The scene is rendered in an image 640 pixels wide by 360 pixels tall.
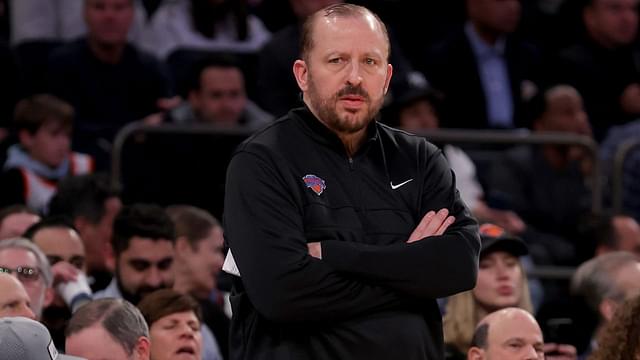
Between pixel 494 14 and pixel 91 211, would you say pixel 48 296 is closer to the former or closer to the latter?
pixel 91 211

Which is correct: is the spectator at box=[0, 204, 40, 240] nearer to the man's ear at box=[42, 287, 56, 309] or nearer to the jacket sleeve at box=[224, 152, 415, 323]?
the man's ear at box=[42, 287, 56, 309]

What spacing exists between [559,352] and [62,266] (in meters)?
2.48

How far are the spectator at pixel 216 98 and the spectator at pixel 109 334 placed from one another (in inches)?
149

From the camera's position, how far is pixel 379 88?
171 inches

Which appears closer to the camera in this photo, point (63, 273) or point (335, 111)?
point (335, 111)

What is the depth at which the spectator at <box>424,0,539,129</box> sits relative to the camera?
34.6 feet

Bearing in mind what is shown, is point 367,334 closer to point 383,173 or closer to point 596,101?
point 383,173

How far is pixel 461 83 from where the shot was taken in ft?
34.7

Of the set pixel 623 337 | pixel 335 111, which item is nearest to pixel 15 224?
pixel 623 337

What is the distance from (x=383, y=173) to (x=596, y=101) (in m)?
7.06

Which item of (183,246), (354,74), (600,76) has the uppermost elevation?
(354,74)

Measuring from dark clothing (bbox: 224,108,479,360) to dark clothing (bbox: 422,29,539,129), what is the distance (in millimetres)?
6188

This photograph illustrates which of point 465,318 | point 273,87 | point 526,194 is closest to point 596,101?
point 526,194

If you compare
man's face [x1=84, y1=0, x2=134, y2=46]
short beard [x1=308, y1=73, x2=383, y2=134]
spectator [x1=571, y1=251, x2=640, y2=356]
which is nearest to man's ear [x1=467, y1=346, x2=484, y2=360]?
spectator [x1=571, y1=251, x2=640, y2=356]
